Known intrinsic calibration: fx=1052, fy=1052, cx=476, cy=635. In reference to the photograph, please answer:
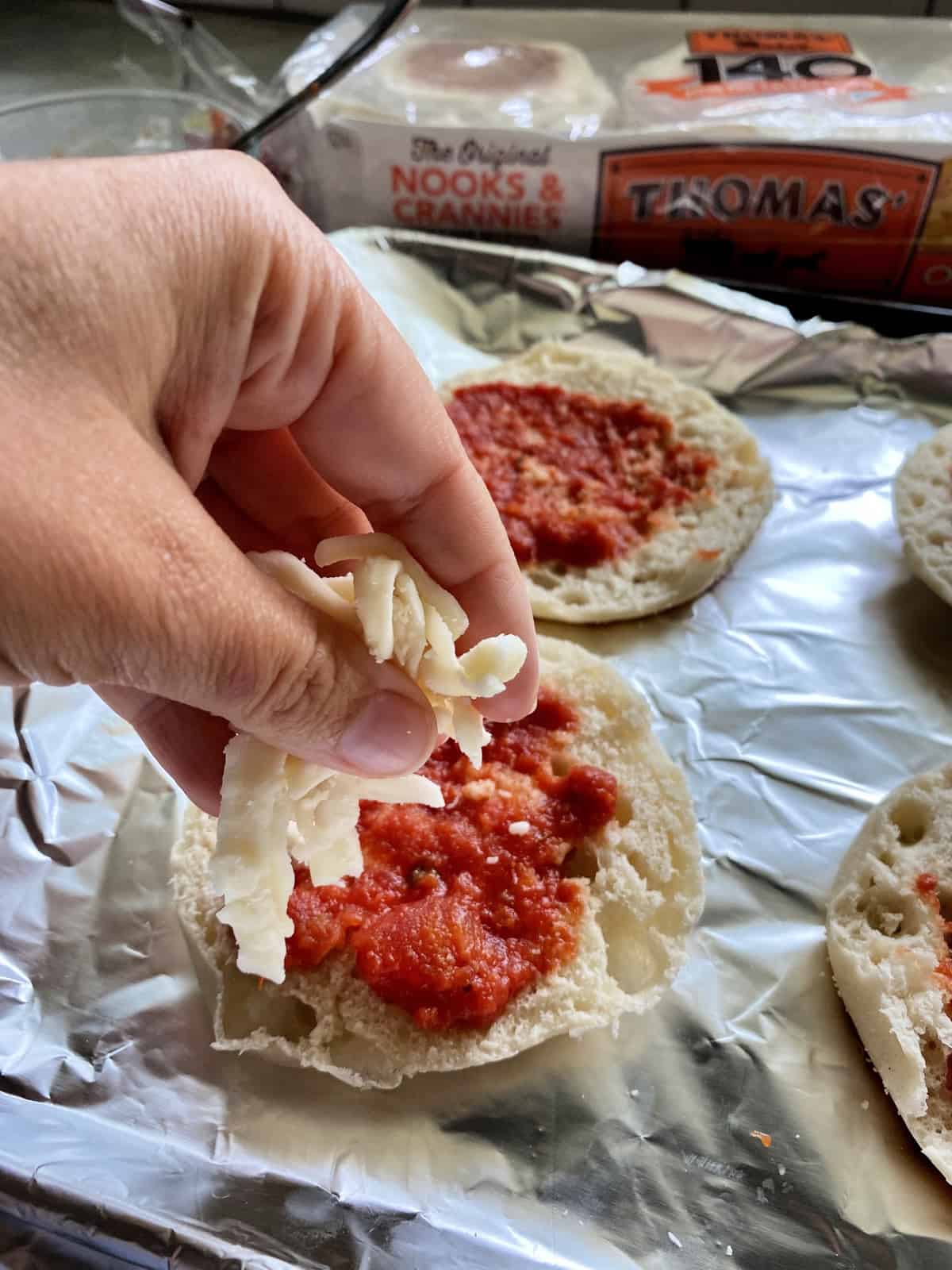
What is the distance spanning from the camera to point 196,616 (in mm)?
1182

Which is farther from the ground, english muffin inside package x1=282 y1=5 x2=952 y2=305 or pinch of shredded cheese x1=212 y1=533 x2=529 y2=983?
english muffin inside package x1=282 y1=5 x2=952 y2=305

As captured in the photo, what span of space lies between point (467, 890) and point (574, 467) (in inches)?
54.0

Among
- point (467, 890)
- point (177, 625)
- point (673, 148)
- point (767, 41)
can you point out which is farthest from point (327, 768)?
point (767, 41)

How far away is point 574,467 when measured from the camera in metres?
2.99

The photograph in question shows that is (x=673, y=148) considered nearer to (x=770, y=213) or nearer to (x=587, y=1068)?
(x=770, y=213)

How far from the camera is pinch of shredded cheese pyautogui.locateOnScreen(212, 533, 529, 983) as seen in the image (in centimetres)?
150

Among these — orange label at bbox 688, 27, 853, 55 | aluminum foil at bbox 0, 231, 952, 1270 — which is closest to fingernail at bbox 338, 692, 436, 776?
aluminum foil at bbox 0, 231, 952, 1270

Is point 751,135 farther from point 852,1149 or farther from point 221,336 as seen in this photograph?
point 852,1149

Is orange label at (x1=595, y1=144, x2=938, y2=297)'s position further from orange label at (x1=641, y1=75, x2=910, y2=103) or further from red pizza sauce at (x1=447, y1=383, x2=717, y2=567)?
red pizza sauce at (x1=447, y1=383, x2=717, y2=567)

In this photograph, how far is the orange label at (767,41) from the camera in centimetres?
359

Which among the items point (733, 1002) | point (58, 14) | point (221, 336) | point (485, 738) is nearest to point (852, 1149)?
point (733, 1002)

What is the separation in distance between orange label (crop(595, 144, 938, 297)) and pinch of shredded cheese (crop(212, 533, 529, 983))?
2.21 m

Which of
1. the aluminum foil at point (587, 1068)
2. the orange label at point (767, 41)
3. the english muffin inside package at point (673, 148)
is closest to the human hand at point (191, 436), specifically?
the aluminum foil at point (587, 1068)

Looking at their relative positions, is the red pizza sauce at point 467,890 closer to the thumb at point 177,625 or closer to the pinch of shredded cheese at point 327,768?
the pinch of shredded cheese at point 327,768
